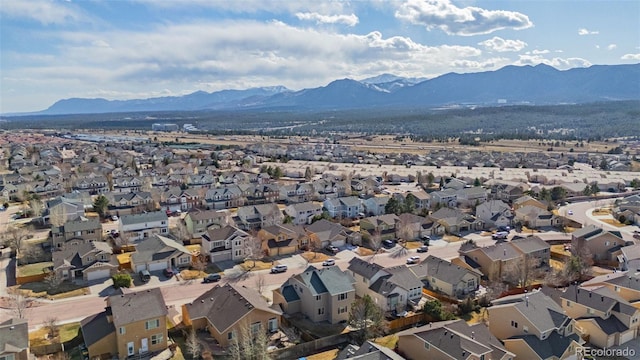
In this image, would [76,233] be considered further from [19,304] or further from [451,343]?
[451,343]

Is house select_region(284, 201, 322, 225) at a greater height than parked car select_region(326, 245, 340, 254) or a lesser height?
greater

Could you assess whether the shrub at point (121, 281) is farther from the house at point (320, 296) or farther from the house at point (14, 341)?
the house at point (320, 296)

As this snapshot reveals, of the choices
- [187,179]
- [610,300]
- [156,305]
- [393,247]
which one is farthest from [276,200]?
[610,300]

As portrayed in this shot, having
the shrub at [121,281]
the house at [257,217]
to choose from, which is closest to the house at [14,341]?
the shrub at [121,281]

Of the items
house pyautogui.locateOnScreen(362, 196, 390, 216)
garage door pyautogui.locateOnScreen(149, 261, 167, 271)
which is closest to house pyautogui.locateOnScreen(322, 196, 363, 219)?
house pyautogui.locateOnScreen(362, 196, 390, 216)

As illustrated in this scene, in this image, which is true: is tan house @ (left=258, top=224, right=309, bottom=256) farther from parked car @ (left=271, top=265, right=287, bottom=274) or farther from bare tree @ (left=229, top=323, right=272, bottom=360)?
bare tree @ (left=229, top=323, right=272, bottom=360)
